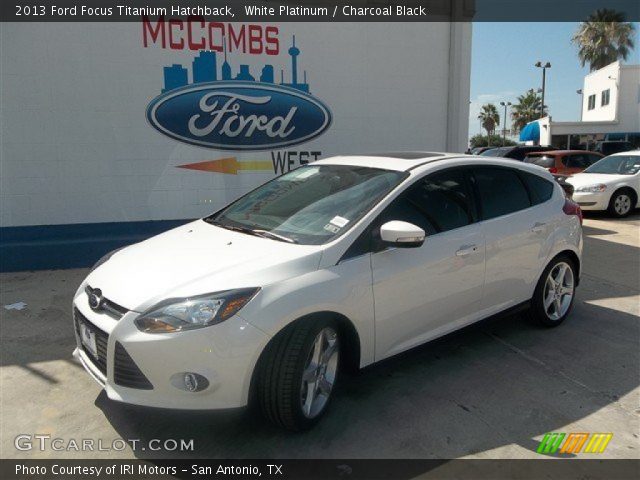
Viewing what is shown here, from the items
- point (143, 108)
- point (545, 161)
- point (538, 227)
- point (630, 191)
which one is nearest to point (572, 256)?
point (538, 227)

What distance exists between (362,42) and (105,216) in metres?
4.59

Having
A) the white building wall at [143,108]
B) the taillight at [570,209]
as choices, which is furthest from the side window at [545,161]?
the taillight at [570,209]

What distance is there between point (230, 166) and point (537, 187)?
4.49m

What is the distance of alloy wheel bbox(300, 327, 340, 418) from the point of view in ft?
9.77

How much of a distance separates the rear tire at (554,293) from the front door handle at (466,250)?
110cm

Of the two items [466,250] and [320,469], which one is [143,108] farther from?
[320,469]

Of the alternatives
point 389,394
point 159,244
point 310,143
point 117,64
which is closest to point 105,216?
point 117,64

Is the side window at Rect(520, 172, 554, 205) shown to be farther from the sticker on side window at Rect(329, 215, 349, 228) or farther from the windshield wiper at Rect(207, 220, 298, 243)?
the windshield wiper at Rect(207, 220, 298, 243)

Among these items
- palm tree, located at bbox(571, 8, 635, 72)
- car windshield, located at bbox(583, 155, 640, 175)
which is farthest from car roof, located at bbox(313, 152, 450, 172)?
palm tree, located at bbox(571, 8, 635, 72)

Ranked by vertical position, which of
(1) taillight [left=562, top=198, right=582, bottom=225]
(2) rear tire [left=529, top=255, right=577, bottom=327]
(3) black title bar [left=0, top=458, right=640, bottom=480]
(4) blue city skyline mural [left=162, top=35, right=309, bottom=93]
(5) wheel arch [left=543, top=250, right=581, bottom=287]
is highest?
(4) blue city skyline mural [left=162, top=35, right=309, bottom=93]

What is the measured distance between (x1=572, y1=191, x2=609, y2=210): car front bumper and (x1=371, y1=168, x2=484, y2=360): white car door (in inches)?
338

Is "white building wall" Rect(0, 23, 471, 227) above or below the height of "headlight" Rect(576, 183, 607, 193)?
above

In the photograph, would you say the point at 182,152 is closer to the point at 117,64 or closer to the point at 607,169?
the point at 117,64

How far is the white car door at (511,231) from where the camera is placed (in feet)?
13.1
